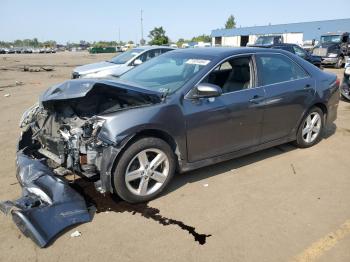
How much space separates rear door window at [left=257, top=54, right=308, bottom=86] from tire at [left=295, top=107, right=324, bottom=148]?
68 centimetres

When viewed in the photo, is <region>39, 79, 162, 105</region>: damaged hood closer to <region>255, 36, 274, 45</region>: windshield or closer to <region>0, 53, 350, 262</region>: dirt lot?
<region>0, 53, 350, 262</region>: dirt lot

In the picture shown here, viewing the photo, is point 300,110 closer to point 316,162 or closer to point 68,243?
point 316,162

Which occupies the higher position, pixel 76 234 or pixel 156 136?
pixel 156 136

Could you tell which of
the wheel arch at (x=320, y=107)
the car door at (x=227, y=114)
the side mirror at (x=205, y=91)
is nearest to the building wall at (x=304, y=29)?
the wheel arch at (x=320, y=107)

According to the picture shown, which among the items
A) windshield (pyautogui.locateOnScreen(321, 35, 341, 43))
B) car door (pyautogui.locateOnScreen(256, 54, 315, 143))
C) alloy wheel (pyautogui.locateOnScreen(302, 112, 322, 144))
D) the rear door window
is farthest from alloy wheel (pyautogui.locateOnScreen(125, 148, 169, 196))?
windshield (pyautogui.locateOnScreen(321, 35, 341, 43))

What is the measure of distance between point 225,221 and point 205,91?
1.49 meters

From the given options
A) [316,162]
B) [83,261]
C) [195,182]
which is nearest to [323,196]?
[316,162]

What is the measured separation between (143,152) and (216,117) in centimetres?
105

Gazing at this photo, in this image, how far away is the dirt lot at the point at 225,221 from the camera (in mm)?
3078

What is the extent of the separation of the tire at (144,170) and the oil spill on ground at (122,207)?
0.35 ft

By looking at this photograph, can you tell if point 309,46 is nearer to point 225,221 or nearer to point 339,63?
point 339,63

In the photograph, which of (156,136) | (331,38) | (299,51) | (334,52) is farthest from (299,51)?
(156,136)

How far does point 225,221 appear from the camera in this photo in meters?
3.59

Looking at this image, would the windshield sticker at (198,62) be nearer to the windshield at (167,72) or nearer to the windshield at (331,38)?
the windshield at (167,72)
